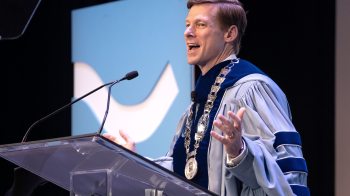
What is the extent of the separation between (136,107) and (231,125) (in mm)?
2891

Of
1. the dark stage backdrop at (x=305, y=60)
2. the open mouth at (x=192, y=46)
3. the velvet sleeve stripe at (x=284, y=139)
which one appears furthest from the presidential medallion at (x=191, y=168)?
the dark stage backdrop at (x=305, y=60)

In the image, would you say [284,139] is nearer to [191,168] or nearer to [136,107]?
[191,168]

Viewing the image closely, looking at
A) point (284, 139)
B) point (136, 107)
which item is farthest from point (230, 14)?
point (136, 107)

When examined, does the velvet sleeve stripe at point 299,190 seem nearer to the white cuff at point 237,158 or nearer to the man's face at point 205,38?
the white cuff at point 237,158

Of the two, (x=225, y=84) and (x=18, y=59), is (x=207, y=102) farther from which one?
(x=18, y=59)

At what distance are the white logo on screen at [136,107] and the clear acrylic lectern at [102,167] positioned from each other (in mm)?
2457

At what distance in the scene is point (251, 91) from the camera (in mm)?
2775

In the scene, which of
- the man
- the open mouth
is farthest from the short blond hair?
the open mouth

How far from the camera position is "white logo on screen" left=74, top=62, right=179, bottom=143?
485 cm

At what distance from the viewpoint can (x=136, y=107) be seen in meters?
5.09

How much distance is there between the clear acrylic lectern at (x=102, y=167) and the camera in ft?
6.73

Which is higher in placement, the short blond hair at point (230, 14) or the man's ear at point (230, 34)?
the short blond hair at point (230, 14)

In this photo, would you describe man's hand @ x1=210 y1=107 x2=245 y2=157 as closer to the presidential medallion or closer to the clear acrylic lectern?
the clear acrylic lectern

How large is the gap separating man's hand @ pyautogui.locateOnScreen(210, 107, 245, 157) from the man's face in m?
0.69
